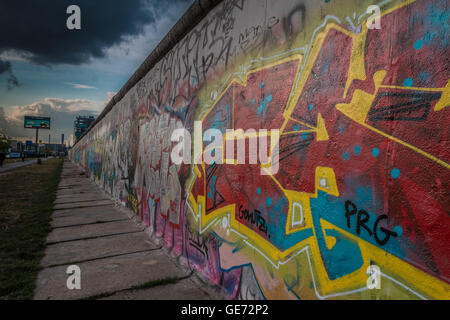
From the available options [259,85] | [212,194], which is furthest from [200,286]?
[259,85]

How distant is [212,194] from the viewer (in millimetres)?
2887

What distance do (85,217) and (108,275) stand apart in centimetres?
346

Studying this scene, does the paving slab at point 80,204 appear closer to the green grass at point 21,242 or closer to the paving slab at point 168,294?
the green grass at point 21,242

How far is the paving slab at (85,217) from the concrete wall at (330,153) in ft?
11.5

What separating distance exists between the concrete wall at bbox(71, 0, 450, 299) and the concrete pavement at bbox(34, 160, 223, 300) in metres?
0.34

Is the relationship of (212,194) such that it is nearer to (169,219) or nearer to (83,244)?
(169,219)

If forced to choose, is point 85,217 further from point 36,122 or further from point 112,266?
point 36,122

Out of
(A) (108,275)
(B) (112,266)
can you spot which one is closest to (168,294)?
(A) (108,275)

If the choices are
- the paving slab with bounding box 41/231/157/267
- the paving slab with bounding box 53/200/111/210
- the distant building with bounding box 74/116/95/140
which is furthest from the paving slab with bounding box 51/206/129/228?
the distant building with bounding box 74/116/95/140

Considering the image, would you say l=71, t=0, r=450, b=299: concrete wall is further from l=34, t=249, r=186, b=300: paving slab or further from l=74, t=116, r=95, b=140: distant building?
l=74, t=116, r=95, b=140: distant building

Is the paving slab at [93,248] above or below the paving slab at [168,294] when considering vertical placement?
below

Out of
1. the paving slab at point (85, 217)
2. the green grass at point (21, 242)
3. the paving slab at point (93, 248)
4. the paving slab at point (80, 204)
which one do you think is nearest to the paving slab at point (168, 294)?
the green grass at point (21, 242)

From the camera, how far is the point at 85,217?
19.6ft

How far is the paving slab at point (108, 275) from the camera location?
2.66m
